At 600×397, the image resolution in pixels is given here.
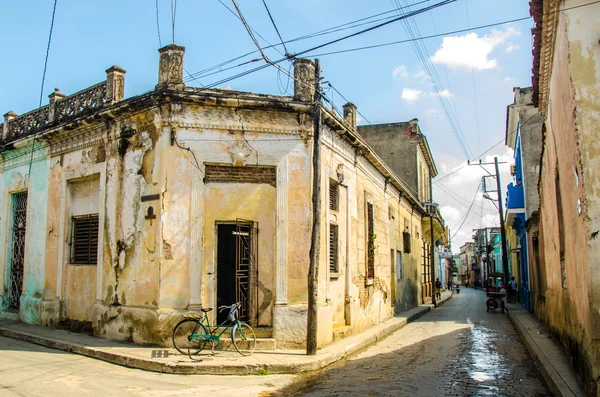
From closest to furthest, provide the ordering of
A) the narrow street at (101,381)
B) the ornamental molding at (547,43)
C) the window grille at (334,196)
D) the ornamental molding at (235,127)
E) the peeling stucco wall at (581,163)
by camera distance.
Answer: the peeling stucco wall at (581,163), the ornamental molding at (547,43), the narrow street at (101,381), the ornamental molding at (235,127), the window grille at (334,196)

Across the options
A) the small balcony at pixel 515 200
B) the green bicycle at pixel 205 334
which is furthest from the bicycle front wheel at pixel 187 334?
the small balcony at pixel 515 200

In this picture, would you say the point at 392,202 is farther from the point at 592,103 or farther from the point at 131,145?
the point at 592,103

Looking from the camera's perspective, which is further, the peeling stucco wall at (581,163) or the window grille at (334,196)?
the window grille at (334,196)

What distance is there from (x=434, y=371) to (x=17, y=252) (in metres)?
12.3

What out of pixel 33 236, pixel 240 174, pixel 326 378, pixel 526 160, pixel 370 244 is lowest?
pixel 326 378

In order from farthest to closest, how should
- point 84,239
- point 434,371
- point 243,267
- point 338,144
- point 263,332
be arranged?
point 338,144 → point 84,239 → point 243,267 → point 263,332 → point 434,371

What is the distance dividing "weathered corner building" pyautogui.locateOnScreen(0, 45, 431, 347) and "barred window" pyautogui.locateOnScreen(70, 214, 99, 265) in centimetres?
4

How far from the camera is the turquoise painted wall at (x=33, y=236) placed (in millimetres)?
13328

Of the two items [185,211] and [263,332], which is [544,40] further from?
[263,332]

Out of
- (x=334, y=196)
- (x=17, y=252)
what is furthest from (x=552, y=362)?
(x=17, y=252)

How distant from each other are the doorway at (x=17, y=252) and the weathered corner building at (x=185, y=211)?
1518 mm

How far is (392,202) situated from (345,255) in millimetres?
7526

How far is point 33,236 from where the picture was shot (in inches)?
543

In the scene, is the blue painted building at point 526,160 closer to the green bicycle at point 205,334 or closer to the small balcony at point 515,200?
the small balcony at point 515,200
